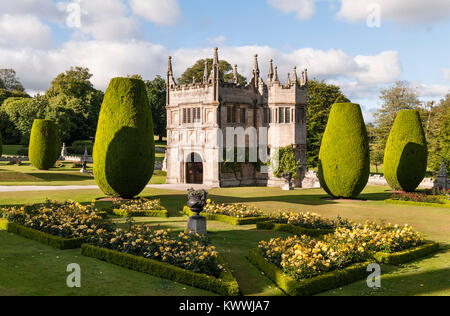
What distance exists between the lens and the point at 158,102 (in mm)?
92188

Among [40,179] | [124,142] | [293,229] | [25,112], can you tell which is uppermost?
[25,112]

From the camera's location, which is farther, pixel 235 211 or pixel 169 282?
pixel 235 211

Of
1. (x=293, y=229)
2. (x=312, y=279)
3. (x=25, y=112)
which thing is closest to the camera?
(x=312, y=279)

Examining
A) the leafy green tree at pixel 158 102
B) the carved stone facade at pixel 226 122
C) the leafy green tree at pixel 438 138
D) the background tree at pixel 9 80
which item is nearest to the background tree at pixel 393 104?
the leafy green tree at pixel 438 138

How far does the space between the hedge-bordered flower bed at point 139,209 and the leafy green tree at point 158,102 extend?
222 ft

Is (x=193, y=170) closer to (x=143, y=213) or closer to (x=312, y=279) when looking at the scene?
(x=143, y=213)

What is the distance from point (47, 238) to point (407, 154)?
30244 mm

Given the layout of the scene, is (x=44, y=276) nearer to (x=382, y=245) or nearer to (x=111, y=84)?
(x=382, y=245)

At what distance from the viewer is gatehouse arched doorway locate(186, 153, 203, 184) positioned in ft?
150

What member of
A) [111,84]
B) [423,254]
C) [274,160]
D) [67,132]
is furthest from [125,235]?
[67,132]

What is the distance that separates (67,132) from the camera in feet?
265

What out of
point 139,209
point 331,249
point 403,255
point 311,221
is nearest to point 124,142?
point 139,209

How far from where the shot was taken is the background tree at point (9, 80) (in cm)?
12669
